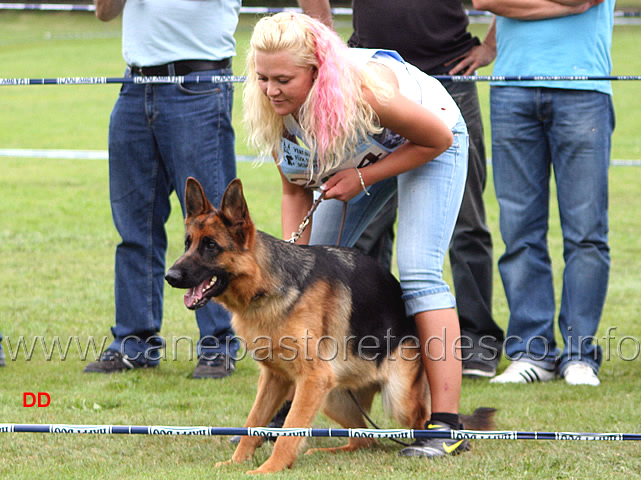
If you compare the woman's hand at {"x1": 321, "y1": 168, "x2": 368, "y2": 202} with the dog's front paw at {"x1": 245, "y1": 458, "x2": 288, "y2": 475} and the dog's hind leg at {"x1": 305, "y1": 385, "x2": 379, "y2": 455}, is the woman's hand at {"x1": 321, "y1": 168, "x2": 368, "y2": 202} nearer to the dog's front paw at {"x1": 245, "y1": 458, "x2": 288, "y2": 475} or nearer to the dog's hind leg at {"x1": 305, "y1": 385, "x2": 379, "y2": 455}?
the dog's hind leg at {"x1": 305, "y1": 385, "x2": 379, "y2": 455}

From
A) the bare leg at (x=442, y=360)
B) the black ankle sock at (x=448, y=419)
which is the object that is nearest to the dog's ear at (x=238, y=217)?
the bare leg at (x=442, y=360)

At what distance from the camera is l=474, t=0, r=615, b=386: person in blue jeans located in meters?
5.39

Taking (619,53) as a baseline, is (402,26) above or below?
above

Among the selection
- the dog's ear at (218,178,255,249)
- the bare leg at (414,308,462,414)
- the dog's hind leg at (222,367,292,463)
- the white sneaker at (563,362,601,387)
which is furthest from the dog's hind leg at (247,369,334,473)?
the white sneaker at (563,362,601,387)

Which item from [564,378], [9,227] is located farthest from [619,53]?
[564,378]

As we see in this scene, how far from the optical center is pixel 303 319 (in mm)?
3922

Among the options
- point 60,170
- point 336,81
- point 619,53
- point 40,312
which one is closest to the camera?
point 336,81

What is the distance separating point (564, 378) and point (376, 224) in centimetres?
148

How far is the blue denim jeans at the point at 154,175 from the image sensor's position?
17.8 feet

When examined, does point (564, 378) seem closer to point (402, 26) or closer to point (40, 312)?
point (402, 26)

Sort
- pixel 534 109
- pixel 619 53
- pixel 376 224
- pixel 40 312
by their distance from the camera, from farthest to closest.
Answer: pixel 619 53
pixel 40 312
pixel 376 224
pixel 534 109

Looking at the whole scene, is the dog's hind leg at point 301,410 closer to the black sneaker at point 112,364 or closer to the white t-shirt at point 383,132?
the white t-shirt at point 383,132

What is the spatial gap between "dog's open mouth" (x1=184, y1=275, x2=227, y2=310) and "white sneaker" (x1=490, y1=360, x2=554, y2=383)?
2.27m

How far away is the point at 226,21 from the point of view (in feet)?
18.1
